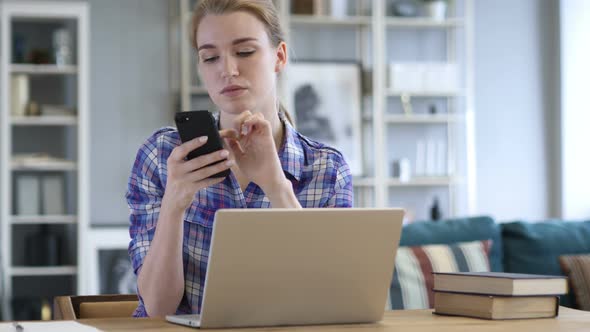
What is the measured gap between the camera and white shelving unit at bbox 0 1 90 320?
17.0 ft

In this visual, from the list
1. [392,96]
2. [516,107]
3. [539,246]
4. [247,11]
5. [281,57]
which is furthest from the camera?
[516,107]

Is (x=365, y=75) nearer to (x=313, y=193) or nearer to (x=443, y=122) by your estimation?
(x=443, y=122)

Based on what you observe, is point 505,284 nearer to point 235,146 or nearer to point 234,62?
point 235,146

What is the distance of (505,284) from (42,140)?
4305 mm

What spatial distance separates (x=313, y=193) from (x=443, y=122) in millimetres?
4298

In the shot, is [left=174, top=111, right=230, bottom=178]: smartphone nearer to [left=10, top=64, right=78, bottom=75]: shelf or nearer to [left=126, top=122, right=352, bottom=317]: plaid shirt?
[left=126, top=122, right=352, bottom=317]: plaid shirt

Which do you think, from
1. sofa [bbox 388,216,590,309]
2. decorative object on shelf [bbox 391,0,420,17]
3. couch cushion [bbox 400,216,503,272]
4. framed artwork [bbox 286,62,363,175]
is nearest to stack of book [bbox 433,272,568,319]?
sofa [bbox 388,216,590,309]

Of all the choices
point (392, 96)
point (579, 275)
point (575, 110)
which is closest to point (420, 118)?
point (392, 96)

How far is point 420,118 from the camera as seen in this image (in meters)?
5.89

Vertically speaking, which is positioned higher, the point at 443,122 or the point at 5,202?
the point at 443,122

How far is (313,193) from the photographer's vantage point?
6.25 feet

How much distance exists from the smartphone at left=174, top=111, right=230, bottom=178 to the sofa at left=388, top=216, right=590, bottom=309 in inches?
71.8

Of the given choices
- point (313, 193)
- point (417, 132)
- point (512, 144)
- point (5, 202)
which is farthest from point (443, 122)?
point (313, 193)

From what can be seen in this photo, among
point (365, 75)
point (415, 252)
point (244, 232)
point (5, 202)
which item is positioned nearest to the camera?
point (244, 232)
